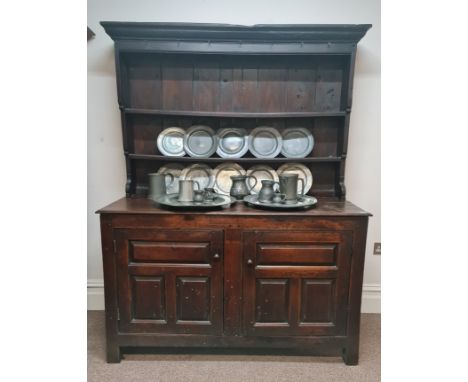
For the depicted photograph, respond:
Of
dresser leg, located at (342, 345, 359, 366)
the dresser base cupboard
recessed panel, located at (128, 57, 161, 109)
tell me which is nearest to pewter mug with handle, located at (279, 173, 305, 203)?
the dresser base cupboard

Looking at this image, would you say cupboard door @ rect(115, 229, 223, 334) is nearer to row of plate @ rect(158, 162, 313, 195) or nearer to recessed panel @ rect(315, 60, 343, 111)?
row of plate @ rect(158, 162, 313, 195)

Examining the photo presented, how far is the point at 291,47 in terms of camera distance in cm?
173

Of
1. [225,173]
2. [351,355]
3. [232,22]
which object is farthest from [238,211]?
[232,22]

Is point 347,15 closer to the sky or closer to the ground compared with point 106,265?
closer to the sky

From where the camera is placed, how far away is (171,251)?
1543 mm

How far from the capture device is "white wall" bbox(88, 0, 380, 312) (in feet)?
6.28

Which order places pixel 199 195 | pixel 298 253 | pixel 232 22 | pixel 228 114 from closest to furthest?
pixel 298 253
pixel 199 195
pixel 228 114
pixel 232 22

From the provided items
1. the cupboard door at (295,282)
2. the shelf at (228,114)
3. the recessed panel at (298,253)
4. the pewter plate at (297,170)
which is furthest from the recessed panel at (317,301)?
the shelf at (228,114)

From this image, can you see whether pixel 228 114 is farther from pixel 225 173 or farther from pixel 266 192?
pixel 266 192

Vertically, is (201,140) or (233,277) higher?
(201,140)

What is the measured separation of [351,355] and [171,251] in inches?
45.7
